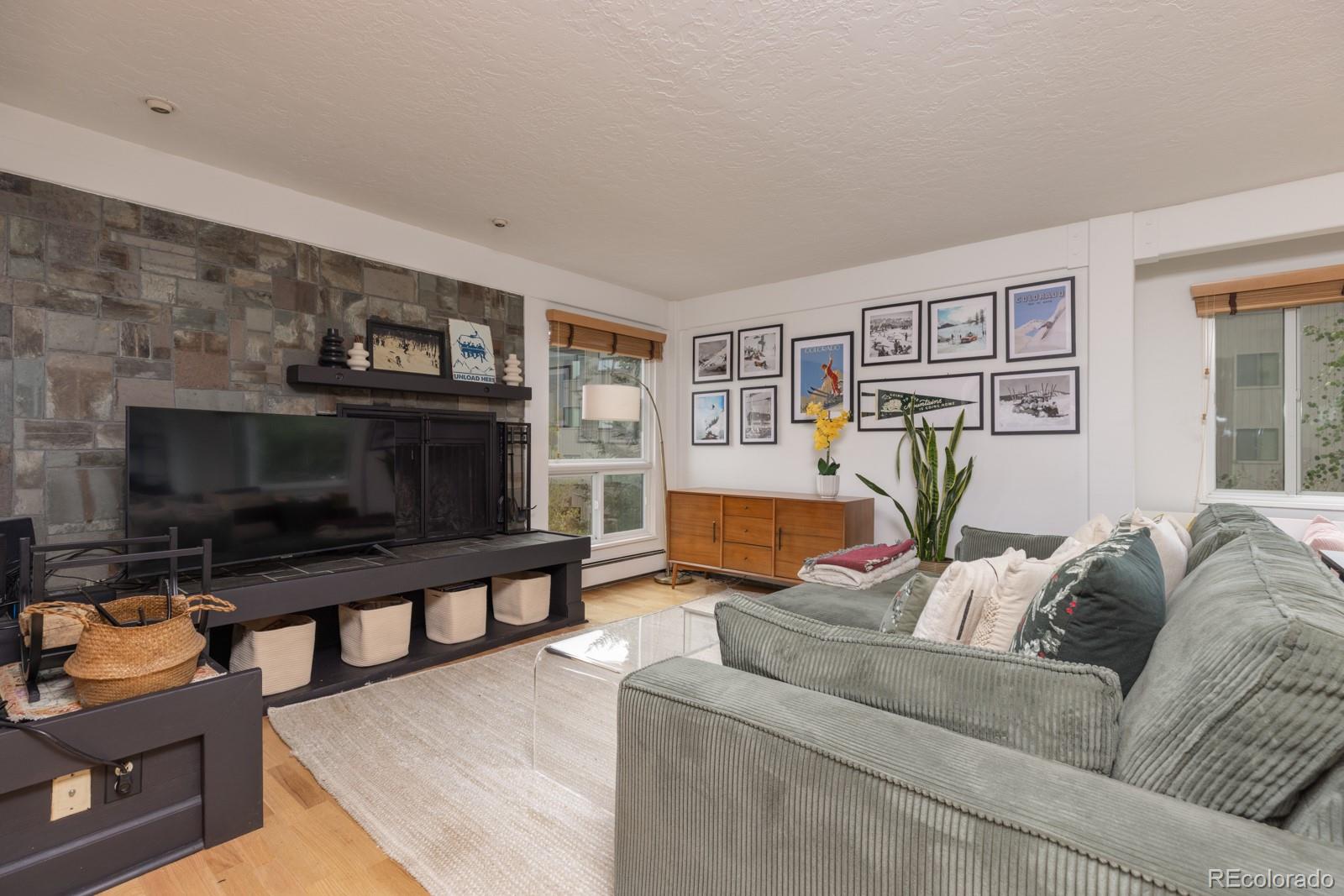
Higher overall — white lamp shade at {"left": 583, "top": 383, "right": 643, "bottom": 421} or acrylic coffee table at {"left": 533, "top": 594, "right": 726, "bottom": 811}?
white lamp shade at {"left": 583, "top": 383, "right": 643, "bottom": 421}

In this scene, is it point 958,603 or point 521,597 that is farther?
point 521,597

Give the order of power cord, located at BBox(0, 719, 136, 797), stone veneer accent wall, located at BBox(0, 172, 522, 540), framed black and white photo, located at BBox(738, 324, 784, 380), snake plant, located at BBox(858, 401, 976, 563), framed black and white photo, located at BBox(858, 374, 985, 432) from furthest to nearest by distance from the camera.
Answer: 1. framed black and white photo, located at BBox(738, 324, 784, 380)
2. framed black and white photo, located at BBox(858, 374, 985, 432)
3. snake plant, located at BBox(858, 401, 976, 563)
4. stone veneer accent wall, located at BBox(0, 172, 522, 540)
5. power cord, located at BBox(0, 719, 136, 797)

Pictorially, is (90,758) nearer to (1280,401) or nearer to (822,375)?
(822,375)

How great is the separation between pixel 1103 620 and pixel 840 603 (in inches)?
61.3

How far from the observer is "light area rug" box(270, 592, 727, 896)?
1630 mm

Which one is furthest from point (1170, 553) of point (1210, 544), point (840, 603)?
point (840, 603)

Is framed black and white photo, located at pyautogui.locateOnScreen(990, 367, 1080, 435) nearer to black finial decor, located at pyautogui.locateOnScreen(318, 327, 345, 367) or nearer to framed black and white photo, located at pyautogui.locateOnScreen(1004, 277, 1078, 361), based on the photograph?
framed black and white photo, located at pyautogui.locateOnScreen(1004, 277, 1078, 361)

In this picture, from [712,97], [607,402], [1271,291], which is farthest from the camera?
[607,402]

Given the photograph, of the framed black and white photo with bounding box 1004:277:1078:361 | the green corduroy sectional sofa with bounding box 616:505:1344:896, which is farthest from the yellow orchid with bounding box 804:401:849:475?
the green corduroy sectional sofa with bounding box 616:505:1344:896

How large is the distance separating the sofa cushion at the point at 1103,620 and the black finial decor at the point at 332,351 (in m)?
3.27

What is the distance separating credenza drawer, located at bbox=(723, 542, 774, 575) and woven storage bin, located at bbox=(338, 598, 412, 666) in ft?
7.62

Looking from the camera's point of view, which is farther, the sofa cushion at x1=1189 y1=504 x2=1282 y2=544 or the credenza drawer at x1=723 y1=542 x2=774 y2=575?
the credenza drawer at x1=723 y1=542 x2=774 y2=575

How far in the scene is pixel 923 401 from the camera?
4.18 meters

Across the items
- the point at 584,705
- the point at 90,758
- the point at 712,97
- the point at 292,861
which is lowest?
the point at 292,861
